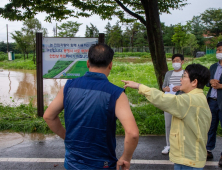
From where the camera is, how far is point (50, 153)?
4.47m

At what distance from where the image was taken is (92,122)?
1.77 meters

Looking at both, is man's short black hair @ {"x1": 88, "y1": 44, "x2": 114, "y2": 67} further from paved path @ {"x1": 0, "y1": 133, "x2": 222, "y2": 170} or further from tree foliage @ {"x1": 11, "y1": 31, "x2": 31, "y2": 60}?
tree foliage @ {"x1": 11, "y1": 31, "x2": 31, "y2": 60}

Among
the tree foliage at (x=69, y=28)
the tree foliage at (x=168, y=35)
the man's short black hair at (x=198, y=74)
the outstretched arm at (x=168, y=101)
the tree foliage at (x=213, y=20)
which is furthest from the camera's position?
the tree foliage at (x=168, y=35)

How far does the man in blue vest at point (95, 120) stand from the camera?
175 centimetres

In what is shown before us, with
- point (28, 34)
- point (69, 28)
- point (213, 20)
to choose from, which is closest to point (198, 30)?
point (213, 20)

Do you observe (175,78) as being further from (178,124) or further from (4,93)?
(4,93)

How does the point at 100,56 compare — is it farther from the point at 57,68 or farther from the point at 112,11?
the point at 112,11

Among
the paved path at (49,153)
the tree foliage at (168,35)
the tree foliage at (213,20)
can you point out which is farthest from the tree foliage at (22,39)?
the tree foliage at (213,20)

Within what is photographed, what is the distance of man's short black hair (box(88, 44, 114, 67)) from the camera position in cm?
191

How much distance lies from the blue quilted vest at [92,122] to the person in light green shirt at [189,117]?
1.74 ft

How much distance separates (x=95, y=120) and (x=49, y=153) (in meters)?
3.09

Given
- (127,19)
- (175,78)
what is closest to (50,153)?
(175,78)

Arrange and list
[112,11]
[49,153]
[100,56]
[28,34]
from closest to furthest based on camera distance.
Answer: [100,56] < [49,153] < [112,11] < [28,34]

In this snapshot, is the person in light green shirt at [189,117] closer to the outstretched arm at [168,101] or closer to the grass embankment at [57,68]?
the outstretched arm at [168,101]
